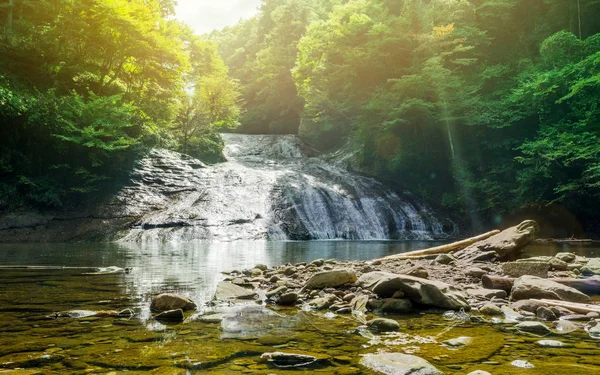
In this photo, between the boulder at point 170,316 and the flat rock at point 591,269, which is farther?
Answer: the flat rock at point 591,269

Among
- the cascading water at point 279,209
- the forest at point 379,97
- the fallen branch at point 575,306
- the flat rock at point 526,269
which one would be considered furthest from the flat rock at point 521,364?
the forest at point 379,97

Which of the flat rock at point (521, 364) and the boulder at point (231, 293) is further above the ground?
the boulder at point (231, 293)

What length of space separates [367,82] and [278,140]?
10.7 meters

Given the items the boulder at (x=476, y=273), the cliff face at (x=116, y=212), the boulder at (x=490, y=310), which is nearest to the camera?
the boulder at (x=490, y=310)

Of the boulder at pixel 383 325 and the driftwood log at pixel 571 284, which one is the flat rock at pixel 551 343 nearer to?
the boulder at pixel 383 325

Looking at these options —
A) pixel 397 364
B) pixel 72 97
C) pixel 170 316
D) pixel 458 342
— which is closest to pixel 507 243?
pixel 458 342

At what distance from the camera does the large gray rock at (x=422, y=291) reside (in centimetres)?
397

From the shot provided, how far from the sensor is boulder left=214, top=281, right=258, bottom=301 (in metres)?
4.55

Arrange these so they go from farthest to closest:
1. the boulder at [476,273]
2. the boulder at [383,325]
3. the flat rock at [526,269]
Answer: the boulder at [476,273] < the flat rock at [526,269] < the boulder at [383,325]

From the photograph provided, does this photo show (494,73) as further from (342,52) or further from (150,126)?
(150,126)

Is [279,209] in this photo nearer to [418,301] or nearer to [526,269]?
[526,269]

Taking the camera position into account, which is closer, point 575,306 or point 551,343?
point 551,343

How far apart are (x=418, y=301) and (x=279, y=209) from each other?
13.6 m

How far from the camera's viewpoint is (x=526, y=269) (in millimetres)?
5078
